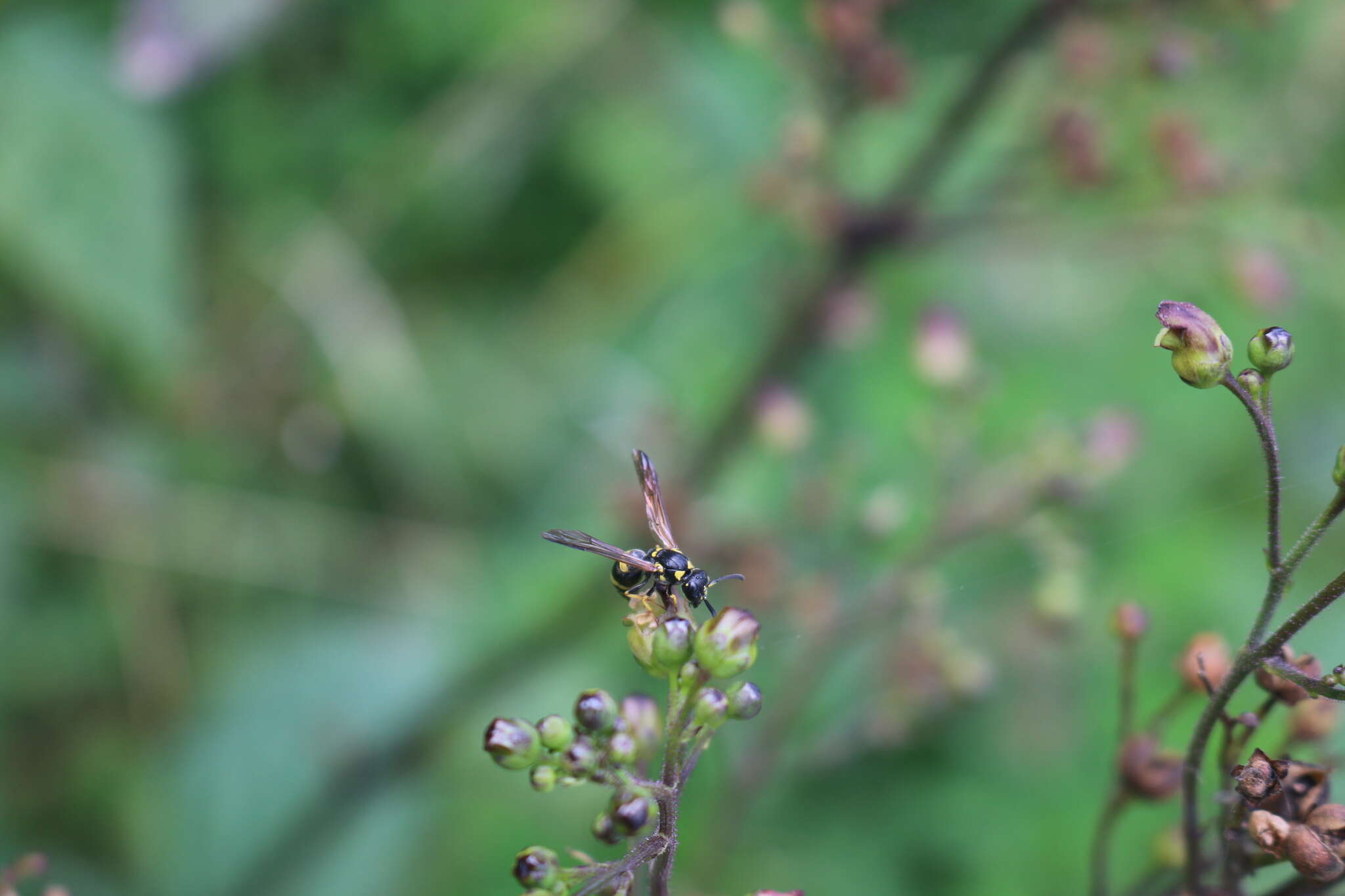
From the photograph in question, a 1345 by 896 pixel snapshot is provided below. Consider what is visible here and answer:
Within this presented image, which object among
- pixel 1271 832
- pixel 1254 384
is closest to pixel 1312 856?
pixel 1271 832

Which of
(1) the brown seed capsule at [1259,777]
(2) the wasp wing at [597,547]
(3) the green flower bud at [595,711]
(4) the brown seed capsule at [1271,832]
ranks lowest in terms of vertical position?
(4) the brown seed capsule at [1271,832]

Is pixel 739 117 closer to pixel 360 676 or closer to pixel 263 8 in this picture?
pixel 263 8

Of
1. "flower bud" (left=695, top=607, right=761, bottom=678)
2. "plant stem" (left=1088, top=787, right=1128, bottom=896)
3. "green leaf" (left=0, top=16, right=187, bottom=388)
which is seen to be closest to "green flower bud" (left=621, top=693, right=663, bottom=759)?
"flower bud" (left=695, top=607, right=761, bottom=678)

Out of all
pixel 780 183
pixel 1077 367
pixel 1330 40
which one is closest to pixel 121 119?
pixel 780 183

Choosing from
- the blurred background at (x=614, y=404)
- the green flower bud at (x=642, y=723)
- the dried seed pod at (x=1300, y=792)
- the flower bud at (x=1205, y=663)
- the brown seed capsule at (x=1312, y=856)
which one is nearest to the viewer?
the brown seed capsule at (x=1312, y=856)

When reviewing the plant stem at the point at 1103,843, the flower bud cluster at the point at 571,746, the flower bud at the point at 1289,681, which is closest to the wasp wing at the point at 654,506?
the flower bud cluster at the point at 571,746

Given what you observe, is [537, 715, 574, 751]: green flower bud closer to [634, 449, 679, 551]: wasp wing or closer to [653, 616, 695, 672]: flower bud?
[653, 616, 695, 672]: flower bud

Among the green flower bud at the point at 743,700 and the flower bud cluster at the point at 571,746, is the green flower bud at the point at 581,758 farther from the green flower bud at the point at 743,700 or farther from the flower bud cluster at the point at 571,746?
the green flower bud at the point at 743,700

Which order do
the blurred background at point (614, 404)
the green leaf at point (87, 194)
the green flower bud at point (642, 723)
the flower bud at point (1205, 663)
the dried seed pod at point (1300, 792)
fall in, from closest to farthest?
1. the dried seed pod at point (1300, 792)
2. the green flower bud at point (642, 723)
3. the flower bud at point (1205, 663)
4. the blurred background at point (614, 404)
5. the green leaf at point (87, 194)
